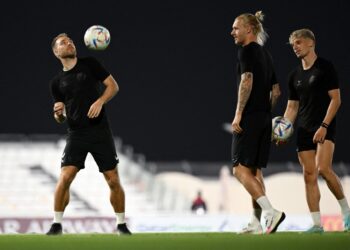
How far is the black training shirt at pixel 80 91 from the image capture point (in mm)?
9797

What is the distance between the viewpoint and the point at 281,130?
9.77 metres

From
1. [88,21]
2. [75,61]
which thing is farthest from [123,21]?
[75,61]

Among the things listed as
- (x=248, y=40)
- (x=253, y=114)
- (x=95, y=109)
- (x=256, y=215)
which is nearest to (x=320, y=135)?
(x=253, y=114)

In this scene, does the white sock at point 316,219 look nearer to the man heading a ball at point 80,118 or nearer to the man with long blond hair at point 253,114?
the man with long blond hair at point 253,114

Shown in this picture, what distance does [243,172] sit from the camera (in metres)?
9.36

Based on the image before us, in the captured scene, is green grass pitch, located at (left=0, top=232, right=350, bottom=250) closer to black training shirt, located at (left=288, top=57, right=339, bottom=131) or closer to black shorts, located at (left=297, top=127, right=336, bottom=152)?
black shorts, located at (left=297, top=127, right=336, bottom=152)

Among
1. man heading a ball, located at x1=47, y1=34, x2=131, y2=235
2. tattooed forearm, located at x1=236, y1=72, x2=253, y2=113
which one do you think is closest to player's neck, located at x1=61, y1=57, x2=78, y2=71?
man heading a ball, located at x1=47, y1=34, x2=131, y2=235

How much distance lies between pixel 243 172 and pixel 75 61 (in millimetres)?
2163

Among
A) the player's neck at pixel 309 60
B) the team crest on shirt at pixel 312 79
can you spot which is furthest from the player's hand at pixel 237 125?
the player's neck at pixel 309 60

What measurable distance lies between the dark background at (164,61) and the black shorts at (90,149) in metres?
27.0

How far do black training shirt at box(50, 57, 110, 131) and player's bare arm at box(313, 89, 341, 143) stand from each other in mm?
2232

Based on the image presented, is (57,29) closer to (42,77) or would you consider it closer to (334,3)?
(42,77)

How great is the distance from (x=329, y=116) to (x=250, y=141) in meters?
0.95

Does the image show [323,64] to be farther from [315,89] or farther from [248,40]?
[248,40]
